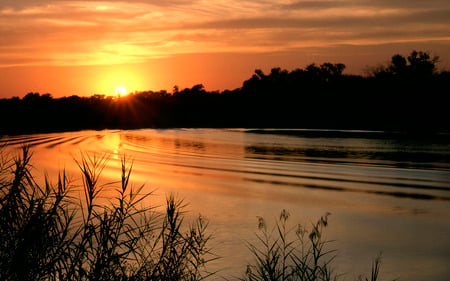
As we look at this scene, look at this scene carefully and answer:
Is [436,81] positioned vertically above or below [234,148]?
above

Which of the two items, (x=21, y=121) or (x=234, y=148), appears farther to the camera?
(x=21, y=121)

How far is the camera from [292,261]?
34.3 feet

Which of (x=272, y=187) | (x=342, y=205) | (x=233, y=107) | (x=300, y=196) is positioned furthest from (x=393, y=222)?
(x=233, y=107)

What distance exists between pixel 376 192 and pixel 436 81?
58.6m

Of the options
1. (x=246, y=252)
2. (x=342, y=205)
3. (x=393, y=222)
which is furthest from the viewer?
(x=342, y=205)

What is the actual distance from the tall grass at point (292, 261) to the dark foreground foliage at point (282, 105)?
5243 cm

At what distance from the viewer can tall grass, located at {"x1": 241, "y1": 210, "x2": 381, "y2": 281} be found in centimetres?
689

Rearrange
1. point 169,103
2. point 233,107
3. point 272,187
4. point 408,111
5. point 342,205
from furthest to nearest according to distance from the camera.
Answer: point 169,103, point 233,107, point 408,111, point 272,187, point 342,205

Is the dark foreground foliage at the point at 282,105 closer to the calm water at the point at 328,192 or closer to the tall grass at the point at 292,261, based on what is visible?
the calm water at the point at 328,192

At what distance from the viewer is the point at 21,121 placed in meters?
95.7

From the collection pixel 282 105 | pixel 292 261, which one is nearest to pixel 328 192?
pixel 292 261

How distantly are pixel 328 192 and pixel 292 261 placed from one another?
8801mm

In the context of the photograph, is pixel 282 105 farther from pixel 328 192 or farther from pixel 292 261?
pixel 292 261

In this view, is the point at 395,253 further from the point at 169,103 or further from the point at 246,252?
the point at 169,103
